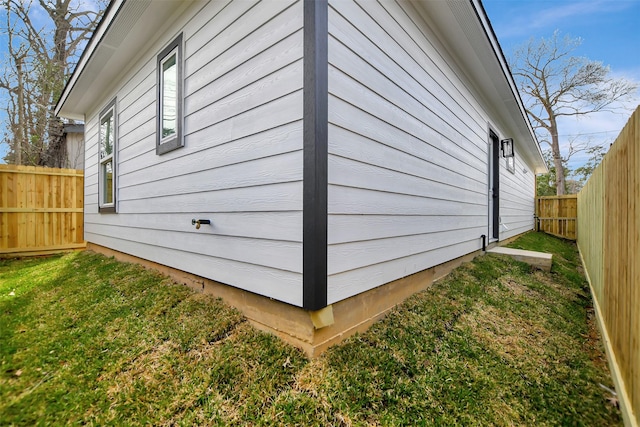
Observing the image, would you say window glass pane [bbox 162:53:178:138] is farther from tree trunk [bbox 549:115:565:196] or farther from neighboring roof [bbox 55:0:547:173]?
tree trunk [bbox 549:115:565:196]

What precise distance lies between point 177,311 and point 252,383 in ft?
3.64

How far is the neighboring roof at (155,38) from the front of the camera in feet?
9.53

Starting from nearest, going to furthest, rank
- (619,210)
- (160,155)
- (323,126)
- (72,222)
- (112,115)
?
(323,126) → (619,210) → (160,155) → (112,115) → (72,222)

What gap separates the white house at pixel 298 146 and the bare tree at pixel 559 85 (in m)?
14.8

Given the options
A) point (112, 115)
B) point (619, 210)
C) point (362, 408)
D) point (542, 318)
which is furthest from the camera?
point (112, 115)

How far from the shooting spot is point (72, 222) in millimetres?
6008

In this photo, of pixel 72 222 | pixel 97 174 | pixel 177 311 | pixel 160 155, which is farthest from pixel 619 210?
pixel 72 222

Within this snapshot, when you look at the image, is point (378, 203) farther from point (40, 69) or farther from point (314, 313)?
point (40, 69)

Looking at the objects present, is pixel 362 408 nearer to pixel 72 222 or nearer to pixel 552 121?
pixel 72 222

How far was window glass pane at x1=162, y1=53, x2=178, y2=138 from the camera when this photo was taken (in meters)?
3.01

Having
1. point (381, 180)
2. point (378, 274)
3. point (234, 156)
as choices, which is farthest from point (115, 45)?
point (378, 274)

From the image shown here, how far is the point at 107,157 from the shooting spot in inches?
185

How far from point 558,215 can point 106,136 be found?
13573mm

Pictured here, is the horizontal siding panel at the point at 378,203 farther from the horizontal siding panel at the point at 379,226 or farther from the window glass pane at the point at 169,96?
the window glass pane at the point at 169,96
